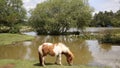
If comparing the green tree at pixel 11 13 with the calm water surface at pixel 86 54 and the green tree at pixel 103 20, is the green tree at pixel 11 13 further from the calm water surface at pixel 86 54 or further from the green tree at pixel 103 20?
the green tree at pixel 103 20

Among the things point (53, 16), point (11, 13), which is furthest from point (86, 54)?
point (11, 13)

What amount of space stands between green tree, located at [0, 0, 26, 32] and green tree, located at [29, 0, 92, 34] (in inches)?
223

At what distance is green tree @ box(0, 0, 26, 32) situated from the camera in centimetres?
5625

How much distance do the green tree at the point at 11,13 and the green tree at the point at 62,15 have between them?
5653 millimetres

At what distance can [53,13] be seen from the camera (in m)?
56.7

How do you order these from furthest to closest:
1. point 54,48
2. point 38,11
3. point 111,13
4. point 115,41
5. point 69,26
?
1. point 111,13
2. point 38,11
3. point 69,26
4. point 115,41
5. point 54,48

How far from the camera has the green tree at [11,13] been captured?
185 ft

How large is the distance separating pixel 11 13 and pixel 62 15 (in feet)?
45.9

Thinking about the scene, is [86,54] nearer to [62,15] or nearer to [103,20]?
[62,15]

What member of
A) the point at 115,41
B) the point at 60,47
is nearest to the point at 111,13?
the point at 115,41

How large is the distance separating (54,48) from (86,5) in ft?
139

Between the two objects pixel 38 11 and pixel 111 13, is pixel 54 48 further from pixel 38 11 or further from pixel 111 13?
pixel 111 13

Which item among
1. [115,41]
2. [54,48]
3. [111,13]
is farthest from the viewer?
[111,13]

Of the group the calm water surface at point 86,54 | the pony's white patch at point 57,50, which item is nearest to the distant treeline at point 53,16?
the calm water surface at point 86,54
